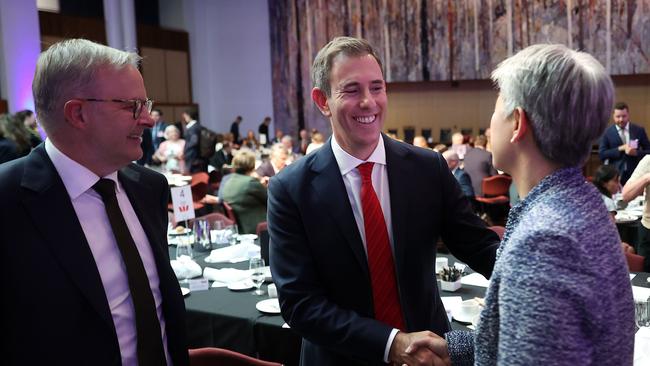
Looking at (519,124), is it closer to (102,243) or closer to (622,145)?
(102,243)

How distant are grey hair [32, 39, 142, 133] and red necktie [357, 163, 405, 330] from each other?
855 millimetres

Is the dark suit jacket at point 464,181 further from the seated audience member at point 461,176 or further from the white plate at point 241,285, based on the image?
the white plate at point 241,285

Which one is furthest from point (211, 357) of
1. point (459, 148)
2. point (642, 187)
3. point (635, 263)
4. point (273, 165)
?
point (459, 148)

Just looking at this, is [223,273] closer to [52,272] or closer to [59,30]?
[52,272]

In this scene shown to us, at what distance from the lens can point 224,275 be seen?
3.75 metres

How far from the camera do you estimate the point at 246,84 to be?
64.0 ft

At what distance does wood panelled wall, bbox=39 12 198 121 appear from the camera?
16.0 metres

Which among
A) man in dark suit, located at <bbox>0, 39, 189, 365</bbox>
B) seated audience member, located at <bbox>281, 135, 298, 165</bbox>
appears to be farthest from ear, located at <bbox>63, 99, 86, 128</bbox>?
→ seated audience member, located at <bbox>281, 135, 298, 165</bbox>

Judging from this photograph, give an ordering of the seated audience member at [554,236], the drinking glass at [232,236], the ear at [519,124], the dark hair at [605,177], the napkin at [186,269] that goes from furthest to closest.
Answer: the dark hair at [605,177] → the drinking glass at [232,236] → the napkin at [186,269] → the ear at [519,124] → the seated audience member at [554,236]

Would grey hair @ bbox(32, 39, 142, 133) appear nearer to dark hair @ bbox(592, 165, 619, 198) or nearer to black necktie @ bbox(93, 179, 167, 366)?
black necktie @ bbox(93, 179, 167, 366)

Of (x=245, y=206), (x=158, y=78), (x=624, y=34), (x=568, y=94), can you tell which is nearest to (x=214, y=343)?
(x=568, y=94)

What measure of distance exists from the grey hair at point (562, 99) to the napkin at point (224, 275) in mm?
2793

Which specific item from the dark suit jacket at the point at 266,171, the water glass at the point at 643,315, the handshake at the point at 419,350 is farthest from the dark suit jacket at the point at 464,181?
the handshake at the point at 419,350

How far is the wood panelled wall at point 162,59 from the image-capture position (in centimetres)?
1595
